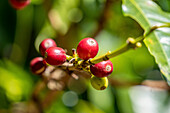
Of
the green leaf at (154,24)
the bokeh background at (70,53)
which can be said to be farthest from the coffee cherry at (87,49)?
the bokeh background at (70,53)

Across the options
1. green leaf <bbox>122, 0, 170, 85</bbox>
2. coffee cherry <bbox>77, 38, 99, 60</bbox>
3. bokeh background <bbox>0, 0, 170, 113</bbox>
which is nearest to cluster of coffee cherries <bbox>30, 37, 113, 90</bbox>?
coffee cherry <bbox>77, 38, 99, 60</bbox>

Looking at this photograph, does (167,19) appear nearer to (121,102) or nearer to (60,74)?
(60,74)

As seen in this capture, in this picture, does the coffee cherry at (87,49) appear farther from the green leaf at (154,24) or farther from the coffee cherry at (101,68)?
the green leaf at (154,24)

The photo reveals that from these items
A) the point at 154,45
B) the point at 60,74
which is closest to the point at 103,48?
the point at 60,74

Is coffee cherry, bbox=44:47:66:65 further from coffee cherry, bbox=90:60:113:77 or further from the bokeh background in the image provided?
the bokeh background

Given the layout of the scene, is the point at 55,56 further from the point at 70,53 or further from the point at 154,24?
the point at 70,53

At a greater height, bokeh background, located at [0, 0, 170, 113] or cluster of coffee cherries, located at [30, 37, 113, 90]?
cluster of coffee cherries, located at [30, 37, 113, 90]
